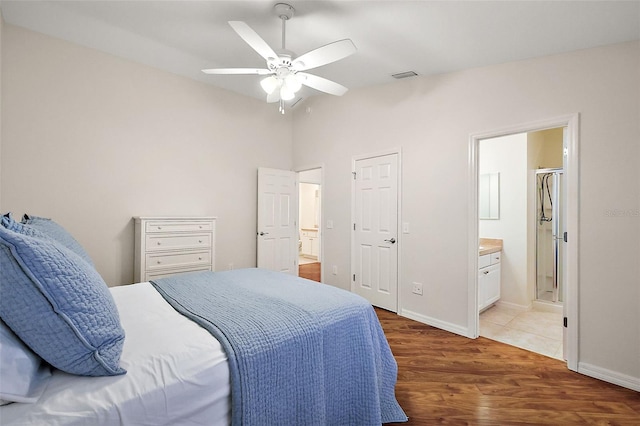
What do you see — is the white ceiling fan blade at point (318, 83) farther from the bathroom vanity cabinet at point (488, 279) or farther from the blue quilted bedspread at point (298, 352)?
the bathroom vanity cabinet at point (488, 279)

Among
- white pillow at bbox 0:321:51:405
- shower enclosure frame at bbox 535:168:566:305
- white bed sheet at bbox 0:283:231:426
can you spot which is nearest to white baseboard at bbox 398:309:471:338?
shower enclosure frame at bbox 535:168:566:305

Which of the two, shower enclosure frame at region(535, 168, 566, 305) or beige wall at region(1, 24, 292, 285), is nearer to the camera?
beige wall at region(1, 24, 292, 285)

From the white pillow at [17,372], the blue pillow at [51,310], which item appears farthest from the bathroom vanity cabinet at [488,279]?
the white pillow at [17,372]

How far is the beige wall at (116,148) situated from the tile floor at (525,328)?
3.14 m

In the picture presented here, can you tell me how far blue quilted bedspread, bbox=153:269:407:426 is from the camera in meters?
1.19

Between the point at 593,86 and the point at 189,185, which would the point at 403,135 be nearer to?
the point at 593,86

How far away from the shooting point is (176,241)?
3537mm

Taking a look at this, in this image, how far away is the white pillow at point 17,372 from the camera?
0.82 m

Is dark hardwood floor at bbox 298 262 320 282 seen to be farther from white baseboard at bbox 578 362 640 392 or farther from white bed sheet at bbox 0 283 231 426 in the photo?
white bed sheet at bbox 0 283 231 426

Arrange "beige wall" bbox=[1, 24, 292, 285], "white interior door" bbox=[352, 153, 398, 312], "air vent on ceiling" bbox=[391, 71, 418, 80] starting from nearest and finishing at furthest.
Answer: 1. "beige wall" bbox=[1, 24, 292, 285]
2. "air vent on ceiling" bbox=[391, 71, 418, 80]
3. "white interior door" bbox=[352, 153, 398, 312]

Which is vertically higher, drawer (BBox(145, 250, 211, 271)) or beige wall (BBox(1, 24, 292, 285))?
beige wall (BBox(1, 24, 292, 285))

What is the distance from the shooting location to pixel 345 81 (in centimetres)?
375

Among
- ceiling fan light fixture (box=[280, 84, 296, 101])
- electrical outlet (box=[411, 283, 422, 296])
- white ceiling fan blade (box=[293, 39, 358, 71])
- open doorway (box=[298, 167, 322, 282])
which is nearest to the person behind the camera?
white ceiling fan blade (box=[293, 39, 358, 71])

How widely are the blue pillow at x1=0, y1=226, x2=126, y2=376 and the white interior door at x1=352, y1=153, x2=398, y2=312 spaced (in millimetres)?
3085
